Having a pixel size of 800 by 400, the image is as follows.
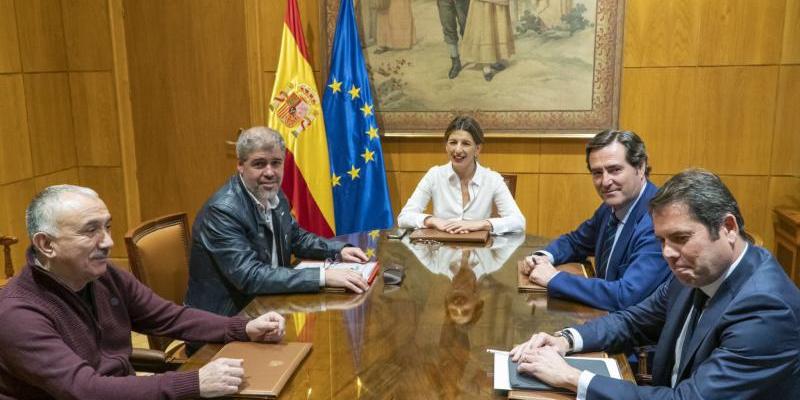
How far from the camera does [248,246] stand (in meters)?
2.46

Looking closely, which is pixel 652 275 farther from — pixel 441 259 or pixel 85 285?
pixel 85 285

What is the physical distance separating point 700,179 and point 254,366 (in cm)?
125

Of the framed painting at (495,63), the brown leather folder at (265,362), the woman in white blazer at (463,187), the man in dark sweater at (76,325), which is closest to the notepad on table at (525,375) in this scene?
the brown leather folder at (265,362)

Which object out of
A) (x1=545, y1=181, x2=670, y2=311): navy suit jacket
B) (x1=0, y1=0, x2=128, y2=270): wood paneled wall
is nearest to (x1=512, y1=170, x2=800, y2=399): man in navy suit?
(x1=545, y1=181, x2=670, y2=311): navy suit jacket

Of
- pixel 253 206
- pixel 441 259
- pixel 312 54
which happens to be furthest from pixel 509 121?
pixel 253 206

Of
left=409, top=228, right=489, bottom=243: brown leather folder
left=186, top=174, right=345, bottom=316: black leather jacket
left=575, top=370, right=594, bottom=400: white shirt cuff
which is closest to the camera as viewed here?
left=575, top=370, right=594, bottom=400: white shirt cuff

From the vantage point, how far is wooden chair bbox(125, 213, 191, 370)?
8.41ft

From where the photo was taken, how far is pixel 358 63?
14.6ft

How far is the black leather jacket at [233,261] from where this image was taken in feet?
7.62

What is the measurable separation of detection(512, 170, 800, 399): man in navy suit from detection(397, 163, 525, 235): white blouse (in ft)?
6.12

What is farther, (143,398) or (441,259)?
(441,259)

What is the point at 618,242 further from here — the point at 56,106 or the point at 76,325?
the point at 56,106

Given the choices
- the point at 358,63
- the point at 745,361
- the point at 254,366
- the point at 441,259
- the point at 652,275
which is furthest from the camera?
the point at 358,63

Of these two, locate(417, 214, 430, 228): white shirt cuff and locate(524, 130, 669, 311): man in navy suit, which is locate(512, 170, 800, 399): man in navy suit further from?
locate(417, 214, 430, 228): white shirt cuff
